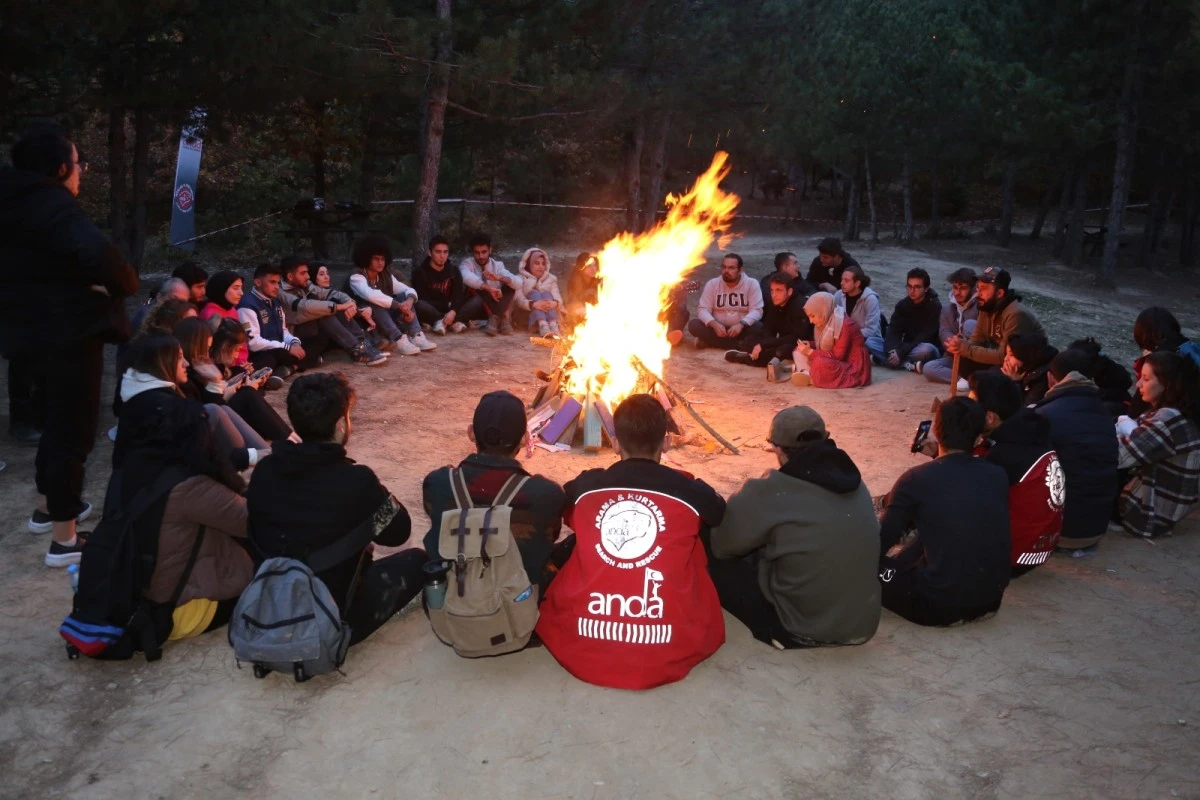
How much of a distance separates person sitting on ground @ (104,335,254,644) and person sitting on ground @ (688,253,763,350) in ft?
25.4

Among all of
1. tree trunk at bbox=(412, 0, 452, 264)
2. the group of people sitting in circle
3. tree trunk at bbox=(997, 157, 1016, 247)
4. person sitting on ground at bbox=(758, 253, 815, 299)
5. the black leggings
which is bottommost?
the black leggings

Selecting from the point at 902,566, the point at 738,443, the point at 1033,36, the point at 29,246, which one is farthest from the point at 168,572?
the point at 1033,36

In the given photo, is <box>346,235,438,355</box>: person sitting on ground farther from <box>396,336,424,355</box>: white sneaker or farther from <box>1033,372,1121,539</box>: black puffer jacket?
<box>1033,372,1121,539</box>: black puffer jacket

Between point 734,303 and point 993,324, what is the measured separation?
3.16 meters

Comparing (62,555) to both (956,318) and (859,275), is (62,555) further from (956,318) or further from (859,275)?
(956,318)

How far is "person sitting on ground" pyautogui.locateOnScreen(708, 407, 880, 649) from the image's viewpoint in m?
4.62

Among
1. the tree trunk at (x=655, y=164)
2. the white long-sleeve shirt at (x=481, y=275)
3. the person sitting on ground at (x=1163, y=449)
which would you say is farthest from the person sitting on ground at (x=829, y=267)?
the tree trunk at (x=655, y=164)

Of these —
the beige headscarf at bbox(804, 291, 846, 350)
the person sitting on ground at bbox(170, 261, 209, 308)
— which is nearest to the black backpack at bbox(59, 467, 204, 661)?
the person sitting on ground at bbox(170, 261, 209, 308)

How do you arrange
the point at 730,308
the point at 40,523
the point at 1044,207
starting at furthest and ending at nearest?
the point at 1044,207 → the point at 730,308 → the point at 40,523

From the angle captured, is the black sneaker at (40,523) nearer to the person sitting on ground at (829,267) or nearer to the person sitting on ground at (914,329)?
the person sitting on ground at (914,329)

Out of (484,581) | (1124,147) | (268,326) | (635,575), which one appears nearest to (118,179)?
(268,326)

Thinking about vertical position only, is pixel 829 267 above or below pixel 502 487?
above

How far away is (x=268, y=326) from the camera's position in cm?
994

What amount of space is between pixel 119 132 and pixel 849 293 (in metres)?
9.44
